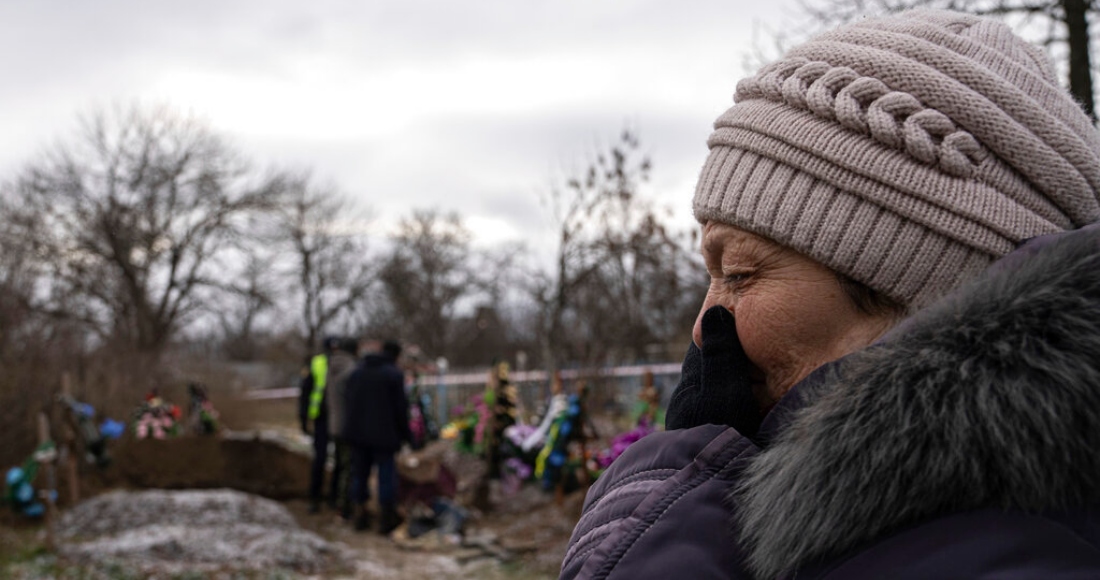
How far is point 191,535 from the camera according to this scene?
8383mm

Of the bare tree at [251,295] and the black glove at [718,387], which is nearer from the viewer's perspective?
the black glove at [718,387]

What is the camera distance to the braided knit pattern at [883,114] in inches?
43.9

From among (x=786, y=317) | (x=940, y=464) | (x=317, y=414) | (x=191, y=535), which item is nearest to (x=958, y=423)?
(x=940, y=464)

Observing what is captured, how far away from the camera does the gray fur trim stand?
0.79 meters

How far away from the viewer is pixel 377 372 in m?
9.46

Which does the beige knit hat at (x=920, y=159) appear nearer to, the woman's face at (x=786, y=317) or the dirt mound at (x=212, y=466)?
the woman's face at (x=786, y=317)

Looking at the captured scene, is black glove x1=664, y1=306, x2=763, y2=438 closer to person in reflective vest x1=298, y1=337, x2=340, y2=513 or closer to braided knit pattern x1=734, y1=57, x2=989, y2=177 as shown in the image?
braided knit pattern x1=734, y1=57, x2=989, y2=177

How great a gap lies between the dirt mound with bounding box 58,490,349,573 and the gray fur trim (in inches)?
294

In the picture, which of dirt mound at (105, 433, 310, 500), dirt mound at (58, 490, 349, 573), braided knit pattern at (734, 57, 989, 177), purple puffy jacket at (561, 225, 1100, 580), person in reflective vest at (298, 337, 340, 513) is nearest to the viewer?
purple puffy jacket at (561, 225, 1100, 580)

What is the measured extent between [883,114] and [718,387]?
15.6 inches

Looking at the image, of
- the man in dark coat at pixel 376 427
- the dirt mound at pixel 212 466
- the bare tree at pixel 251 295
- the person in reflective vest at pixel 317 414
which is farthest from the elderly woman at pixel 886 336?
the bare tree at pixel 251 295

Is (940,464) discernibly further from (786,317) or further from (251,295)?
(251,295)

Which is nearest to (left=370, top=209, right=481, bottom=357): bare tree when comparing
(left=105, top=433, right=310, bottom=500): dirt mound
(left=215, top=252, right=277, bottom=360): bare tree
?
(left=215, top=252, right=277, bottom=360): bare tree

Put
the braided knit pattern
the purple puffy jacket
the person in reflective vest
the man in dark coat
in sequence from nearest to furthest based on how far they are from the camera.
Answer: the purple puffy jacket → the braided knit pattern → the man in dark coat → the person in reflective vest
